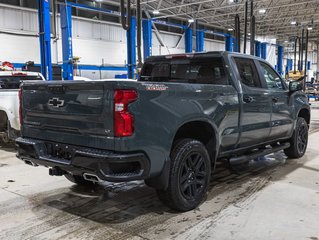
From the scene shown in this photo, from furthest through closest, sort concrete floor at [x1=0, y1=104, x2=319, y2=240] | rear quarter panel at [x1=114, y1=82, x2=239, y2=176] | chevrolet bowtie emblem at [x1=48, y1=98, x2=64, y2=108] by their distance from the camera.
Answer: chevrolet bowtie emblem at [x1=48, y1=98, x2=64, y2=108]
concrete floor at [x1=0, y1=104, x2=319, y2=240]
rear quarter panel at [x1=114, y1=82, x2=239, y2=176]

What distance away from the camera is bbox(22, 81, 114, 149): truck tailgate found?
119 inches

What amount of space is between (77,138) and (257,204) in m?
2.12

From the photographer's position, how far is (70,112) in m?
3.30

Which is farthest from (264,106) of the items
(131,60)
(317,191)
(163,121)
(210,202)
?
(131,60)

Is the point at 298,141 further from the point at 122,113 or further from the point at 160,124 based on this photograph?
the point at 122,113

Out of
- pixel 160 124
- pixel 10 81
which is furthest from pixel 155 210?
pixel 10 81

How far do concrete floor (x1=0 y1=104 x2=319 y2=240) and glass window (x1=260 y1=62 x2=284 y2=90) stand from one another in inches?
51.5

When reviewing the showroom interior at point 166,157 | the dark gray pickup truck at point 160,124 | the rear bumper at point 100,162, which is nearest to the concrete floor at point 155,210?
the showroom interior at point 166,157

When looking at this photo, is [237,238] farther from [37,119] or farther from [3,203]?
[3,203]

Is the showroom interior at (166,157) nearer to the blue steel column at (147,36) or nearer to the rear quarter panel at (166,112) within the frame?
the rear quarter panel at (166,112)

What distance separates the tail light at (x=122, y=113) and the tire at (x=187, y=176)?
28.7 inches

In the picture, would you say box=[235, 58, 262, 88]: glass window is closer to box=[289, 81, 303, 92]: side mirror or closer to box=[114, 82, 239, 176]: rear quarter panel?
box=[114, 82, 239, 176]: rear quarter panel

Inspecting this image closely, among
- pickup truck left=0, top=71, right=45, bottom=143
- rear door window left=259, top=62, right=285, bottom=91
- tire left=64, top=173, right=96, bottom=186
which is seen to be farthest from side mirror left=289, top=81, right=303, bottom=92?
pickup truck left=0, top=71, right=45, bottom=143

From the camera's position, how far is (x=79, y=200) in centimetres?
414
